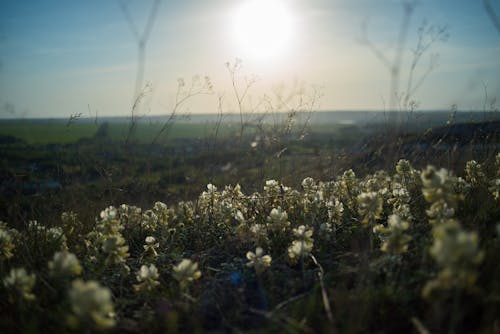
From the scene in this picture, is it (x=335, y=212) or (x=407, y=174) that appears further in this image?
(x=407, y=174)

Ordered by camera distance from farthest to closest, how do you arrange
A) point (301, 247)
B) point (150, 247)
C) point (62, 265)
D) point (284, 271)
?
point (150, 247) < point (284, 271) < point (301, 247) < point (62, 265)

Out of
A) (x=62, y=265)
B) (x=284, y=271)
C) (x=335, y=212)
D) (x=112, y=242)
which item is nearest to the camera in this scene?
(x=62, y=265)

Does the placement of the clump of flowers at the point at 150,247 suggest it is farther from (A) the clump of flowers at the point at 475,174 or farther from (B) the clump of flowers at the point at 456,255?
(A) the clump of flowers at the point at 475,174

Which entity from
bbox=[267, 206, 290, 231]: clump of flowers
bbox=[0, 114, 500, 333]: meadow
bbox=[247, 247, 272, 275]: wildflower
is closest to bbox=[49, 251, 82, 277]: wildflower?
bbox=[0, 114, 500, 333]: meadow

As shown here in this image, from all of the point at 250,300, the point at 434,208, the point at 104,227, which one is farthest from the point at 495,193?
the point at 104,227

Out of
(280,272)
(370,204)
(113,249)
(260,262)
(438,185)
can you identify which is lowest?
(280,272)

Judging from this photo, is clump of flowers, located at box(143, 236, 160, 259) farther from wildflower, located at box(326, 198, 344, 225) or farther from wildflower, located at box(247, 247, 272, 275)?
wildflower, located at box(326, 198, 344, 225)

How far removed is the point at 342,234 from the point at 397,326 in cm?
154

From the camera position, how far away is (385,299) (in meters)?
2.35

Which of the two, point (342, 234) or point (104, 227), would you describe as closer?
point (104, 227)

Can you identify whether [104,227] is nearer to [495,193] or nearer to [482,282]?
[482,282]

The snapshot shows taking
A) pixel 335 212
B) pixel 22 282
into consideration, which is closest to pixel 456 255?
pixel 335 212

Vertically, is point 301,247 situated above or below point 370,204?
below

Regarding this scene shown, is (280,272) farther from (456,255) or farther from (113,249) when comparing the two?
(456,255)
